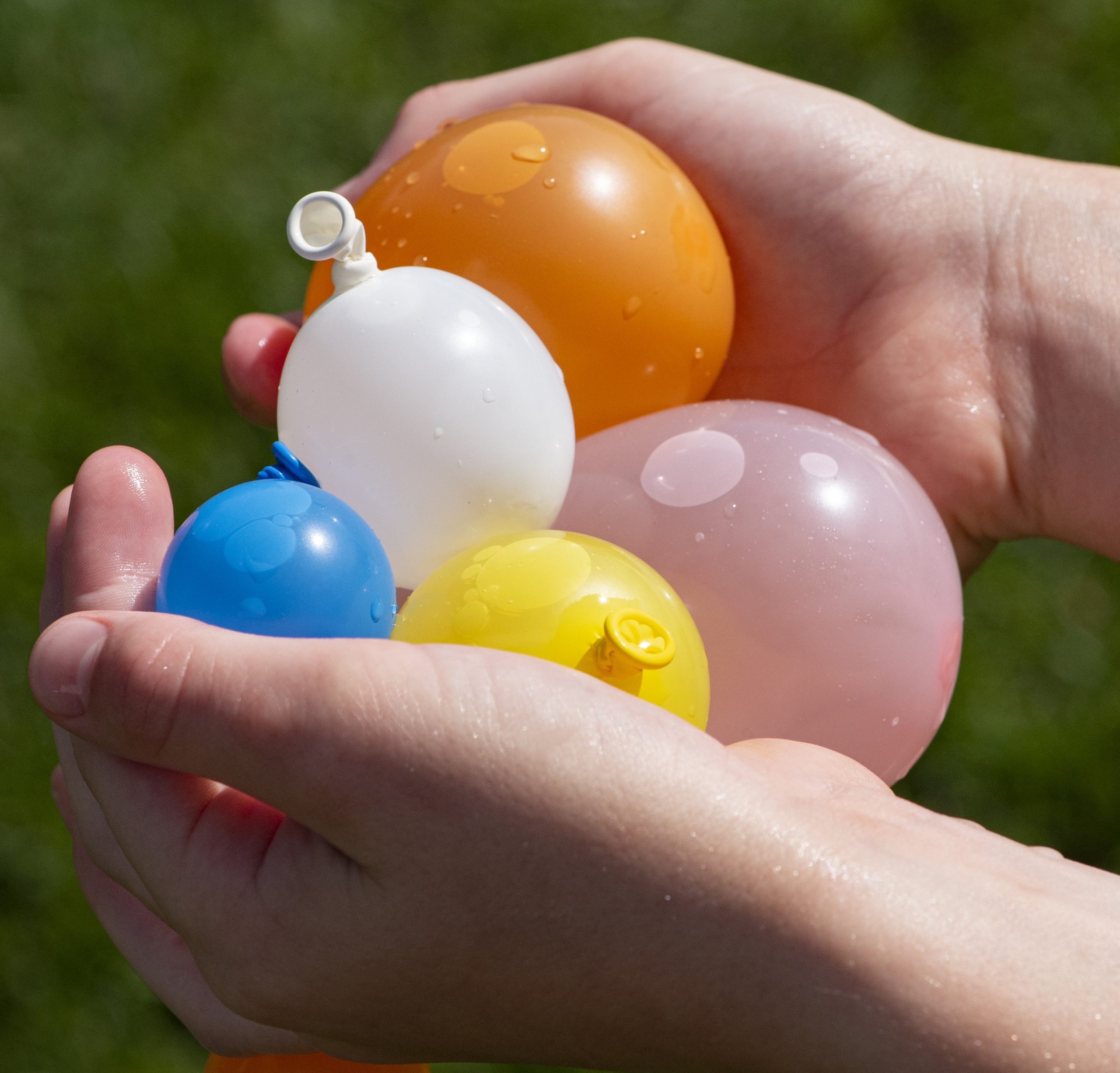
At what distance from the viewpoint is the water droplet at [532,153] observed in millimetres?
1636

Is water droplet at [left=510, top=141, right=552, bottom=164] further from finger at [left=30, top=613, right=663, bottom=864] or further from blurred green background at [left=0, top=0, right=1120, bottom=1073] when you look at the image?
blurred green background at [left=0, top=0, right=1120, bottom=1073]

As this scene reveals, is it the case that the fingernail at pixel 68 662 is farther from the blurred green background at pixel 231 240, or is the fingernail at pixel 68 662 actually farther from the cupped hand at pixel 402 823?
the blurred green background at pixel 231 240

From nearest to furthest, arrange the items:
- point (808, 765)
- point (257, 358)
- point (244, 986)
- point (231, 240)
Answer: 1. point (244, 986)
2. point (808, 765)
3. point (257, 358)
4. point (231, 240)

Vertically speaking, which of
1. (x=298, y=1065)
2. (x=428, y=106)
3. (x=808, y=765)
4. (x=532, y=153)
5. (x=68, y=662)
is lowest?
(x=298, y=1065)

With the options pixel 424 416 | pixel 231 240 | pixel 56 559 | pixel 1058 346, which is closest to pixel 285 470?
pixel 424 416

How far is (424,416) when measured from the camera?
1.38 metres

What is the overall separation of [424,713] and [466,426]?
1.47ft

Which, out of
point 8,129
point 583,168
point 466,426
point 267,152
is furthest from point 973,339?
point 8,129

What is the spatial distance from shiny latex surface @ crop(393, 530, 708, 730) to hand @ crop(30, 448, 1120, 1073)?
0.10m

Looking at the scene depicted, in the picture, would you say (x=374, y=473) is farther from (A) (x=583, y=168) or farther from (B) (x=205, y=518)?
(A) (x=583, y=168)

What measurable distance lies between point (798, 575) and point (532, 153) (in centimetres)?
71

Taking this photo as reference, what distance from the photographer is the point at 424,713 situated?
3.45 feet

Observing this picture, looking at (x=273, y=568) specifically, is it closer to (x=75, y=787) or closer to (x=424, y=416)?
(x=424, y=416)

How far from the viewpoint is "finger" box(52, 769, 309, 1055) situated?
134 cm
